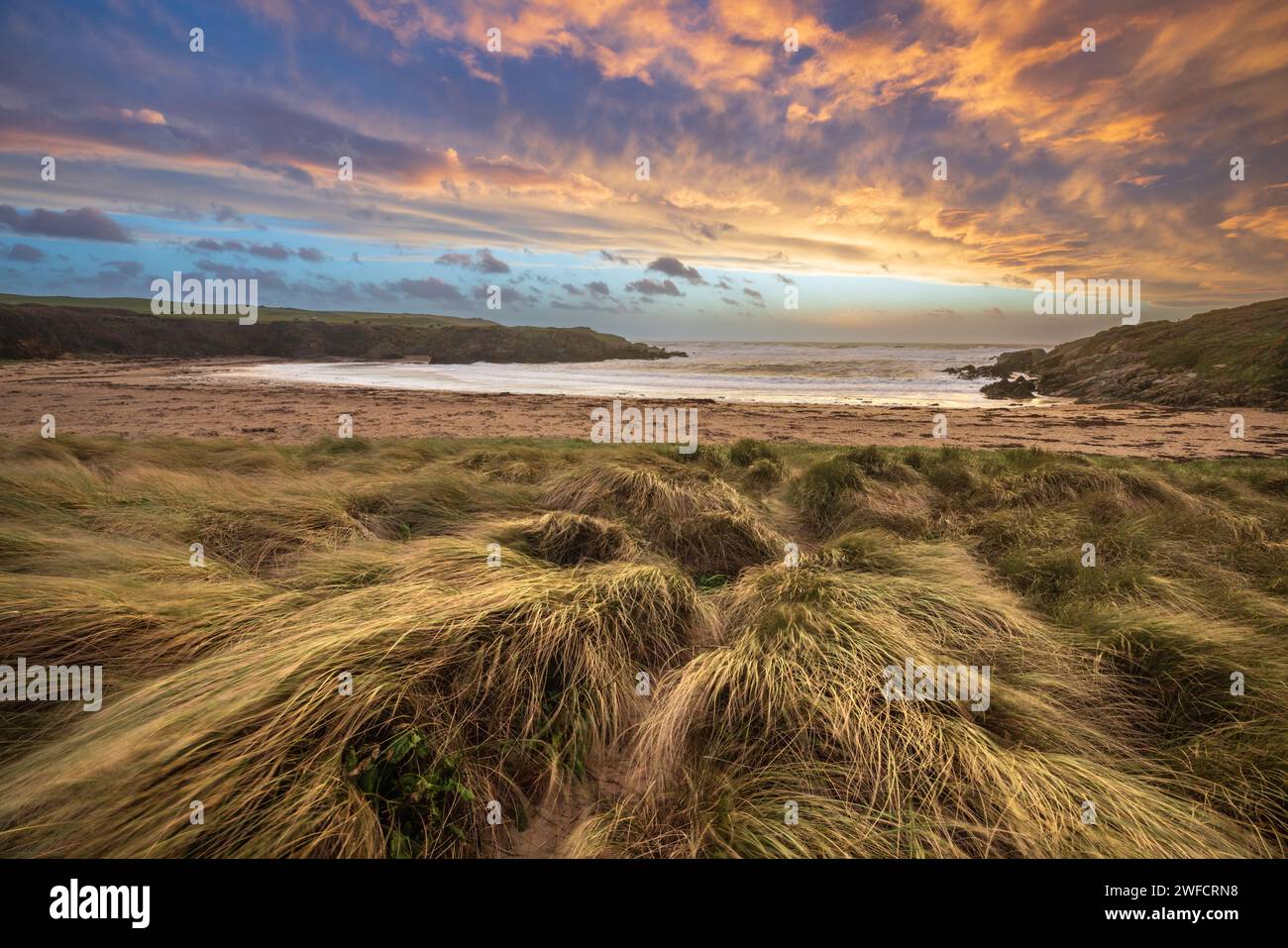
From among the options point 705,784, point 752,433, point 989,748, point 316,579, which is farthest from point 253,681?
point 752,433

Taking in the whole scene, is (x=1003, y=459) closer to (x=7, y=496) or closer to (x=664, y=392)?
(x=7, y=496)

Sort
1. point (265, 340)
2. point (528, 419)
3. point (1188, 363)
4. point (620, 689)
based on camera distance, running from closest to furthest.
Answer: point (620, 689), point (528, 419), point (1188, 363), point (265, 340)

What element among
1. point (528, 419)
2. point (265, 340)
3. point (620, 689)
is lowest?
point (620, 689)

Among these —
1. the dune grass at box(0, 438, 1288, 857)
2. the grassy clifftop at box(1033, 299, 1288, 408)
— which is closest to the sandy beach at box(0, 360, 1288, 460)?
the grassy clifftop at box(1033, 299, 1288, 408)

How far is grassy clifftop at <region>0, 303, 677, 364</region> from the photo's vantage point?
171ft

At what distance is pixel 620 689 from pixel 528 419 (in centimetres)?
1935

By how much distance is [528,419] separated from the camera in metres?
22.0

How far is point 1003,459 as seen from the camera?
10664mm

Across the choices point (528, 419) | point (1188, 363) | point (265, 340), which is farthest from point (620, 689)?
point (265, 340)

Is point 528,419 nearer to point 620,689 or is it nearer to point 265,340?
point 620,689

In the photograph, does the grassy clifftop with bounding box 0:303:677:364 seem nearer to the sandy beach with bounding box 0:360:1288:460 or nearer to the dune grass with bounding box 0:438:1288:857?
the sandy beach with bounding box 0:360:1288:460

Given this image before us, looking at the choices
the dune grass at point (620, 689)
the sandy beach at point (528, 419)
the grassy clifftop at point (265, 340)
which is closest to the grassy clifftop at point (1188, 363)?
the sandy beach at point (528, 419)

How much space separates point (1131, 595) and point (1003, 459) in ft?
21.4
